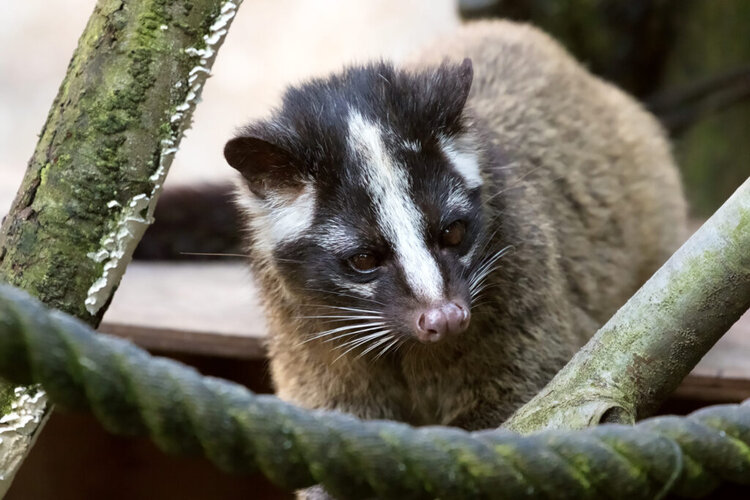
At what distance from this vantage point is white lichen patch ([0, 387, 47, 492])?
2684 mm

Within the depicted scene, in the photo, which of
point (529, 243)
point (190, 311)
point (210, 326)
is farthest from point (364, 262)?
point (190, 311)

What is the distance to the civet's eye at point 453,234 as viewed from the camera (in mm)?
3037

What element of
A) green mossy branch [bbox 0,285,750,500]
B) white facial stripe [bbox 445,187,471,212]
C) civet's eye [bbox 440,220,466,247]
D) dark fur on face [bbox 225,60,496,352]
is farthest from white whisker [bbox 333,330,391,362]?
green mossy branch [bbox 0,285,750,500]

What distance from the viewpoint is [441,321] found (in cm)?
280

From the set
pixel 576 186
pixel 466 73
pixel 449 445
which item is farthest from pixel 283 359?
pixel 449 445

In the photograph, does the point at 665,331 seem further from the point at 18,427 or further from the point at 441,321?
the point at 18,427

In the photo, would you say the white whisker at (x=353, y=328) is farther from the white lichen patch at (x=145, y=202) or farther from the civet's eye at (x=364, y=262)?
the white lichen patch at (x=145, y=202)

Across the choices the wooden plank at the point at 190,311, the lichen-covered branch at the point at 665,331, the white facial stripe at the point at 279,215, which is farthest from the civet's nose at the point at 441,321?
the wooden plank at the point at 190,311

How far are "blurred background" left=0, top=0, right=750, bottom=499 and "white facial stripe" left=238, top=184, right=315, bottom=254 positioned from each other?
2.05 ft

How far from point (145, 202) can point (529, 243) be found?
1.47 m

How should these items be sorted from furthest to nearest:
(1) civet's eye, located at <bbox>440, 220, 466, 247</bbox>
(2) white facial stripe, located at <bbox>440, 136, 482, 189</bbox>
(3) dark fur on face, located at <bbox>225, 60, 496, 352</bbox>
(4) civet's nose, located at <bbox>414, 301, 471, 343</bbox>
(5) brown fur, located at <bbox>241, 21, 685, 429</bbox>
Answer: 1. (5) brown fur, located at <bbox>241, 21, 685, 429</bbox>
2. (2) white facial stripe, located at <bbox>440, 136, 482, 189</bbox>
3. (1) civet's eye, located at <bbox>440, 220, 466, 247</bbox>
4. (3) dark fur on face, located at <bbox>225, 60, 496, 352</bbox>
5. (4) civet's nose, located at <bbox>414, 301, 471, 343</bbox>

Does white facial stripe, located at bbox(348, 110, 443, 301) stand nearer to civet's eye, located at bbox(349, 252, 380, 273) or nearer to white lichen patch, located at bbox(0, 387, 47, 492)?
civet's eye, located at bbox(349, 252, 380, 273)

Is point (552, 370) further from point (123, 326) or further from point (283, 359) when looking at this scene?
point (123, 326)

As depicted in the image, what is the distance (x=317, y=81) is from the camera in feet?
11.2
